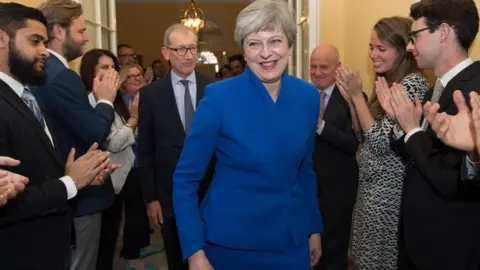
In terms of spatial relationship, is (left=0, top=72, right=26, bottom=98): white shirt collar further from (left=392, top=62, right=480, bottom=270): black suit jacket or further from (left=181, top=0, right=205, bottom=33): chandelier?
(left=181, top=0, right=205, bottom=33): chandelier

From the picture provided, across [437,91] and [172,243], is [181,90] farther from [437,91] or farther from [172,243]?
[437,91]

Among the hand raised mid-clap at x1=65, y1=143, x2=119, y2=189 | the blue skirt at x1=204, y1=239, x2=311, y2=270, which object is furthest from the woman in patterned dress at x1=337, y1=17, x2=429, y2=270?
the hand raised mid-clap at x1=65, y1=143, x2=119, y2=189

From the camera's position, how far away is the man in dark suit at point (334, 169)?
2.72 m

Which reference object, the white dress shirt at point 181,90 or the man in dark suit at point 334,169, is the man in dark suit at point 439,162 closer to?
the man in dark suit at point 334,169

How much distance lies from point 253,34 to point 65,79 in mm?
951

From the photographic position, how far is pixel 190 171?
146 cm

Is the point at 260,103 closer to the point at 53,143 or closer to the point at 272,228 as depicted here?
the point at 272,228

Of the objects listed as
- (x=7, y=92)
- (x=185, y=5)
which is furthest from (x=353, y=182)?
(x=185, y=5)

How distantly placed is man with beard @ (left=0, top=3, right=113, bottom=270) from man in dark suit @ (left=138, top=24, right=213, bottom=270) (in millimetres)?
672

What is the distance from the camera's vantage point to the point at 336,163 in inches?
107

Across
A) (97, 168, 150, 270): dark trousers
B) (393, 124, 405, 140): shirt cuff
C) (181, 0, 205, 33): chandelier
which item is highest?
(181, 0, 205, 33): chandelier

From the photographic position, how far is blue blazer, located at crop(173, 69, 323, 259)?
143 cm

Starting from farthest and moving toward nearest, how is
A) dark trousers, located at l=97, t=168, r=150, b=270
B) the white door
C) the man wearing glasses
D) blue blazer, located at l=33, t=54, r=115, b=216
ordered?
the man wearing glasses, the white door, dark trousers, located at l=97, t=168, r=150, b=270, blue blazer, located at l=33, t=54, r=115, b=216

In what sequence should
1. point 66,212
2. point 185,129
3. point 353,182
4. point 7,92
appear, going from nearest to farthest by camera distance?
point 7,92 < point 66,212 < point 185,129 < point 353,182
